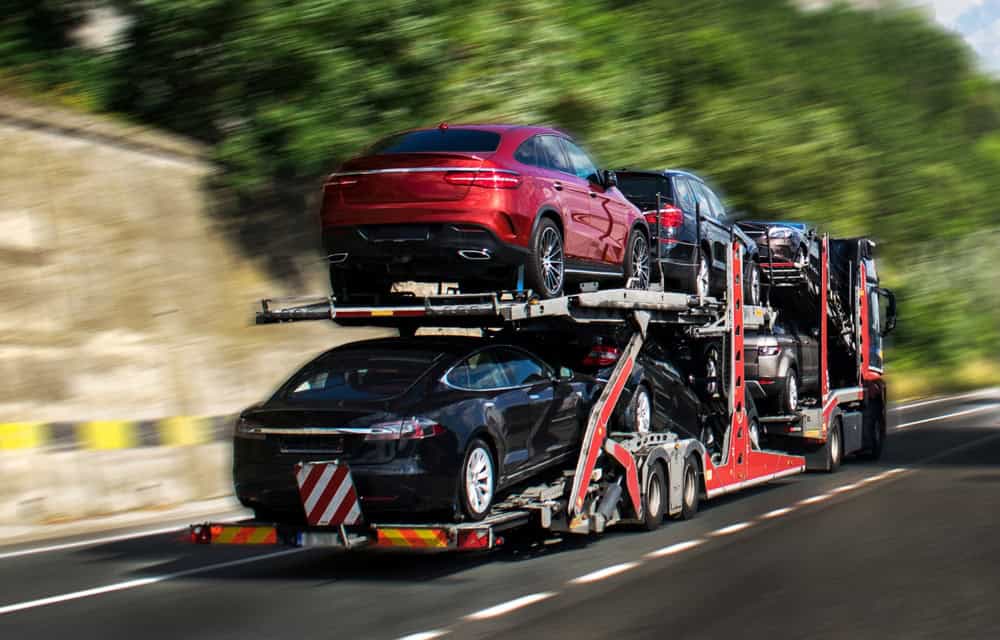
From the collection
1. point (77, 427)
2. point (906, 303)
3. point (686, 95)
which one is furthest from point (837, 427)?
point (906, 303)

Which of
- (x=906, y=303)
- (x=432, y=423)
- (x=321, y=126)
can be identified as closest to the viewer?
(x=432, y=423)

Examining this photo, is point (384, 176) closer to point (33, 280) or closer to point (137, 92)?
point (33, 280)

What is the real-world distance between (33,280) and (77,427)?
5.37 feet

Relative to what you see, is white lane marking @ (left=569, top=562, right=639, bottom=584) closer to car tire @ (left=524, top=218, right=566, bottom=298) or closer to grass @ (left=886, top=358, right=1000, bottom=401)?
car tire @ (left=524, top=218, right=566, bottom=298)

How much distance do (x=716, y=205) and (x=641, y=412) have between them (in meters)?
3.82

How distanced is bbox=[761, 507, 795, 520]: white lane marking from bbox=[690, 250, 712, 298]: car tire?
7.54ft

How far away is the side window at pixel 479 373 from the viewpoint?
1057 cm

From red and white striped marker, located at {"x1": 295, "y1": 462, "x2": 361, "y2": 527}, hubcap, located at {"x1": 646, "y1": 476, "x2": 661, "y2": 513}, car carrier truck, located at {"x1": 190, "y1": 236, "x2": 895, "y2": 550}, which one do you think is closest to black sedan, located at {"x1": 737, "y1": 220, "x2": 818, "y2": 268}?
car carrier truck, located at {"x1": 190, "y1": 236, "x2": 895, "y2": 550}

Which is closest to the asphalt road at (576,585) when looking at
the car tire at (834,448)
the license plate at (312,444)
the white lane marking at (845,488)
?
the license plate at (312,444)

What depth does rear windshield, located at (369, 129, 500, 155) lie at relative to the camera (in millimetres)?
11375

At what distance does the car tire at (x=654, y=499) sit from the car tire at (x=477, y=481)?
2.66 meters

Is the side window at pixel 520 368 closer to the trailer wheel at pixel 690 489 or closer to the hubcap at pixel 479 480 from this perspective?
the hubcap at pixel 479 480

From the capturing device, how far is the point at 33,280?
14.9 metres

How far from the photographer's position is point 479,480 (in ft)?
33.7
